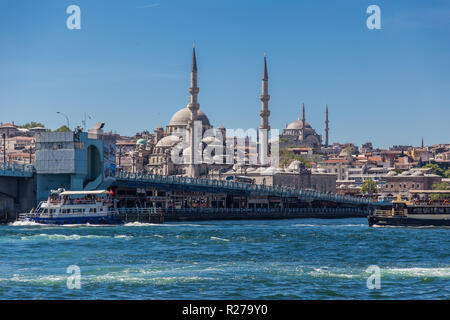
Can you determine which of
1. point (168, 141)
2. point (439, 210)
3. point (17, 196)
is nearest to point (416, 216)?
point (439, 210)

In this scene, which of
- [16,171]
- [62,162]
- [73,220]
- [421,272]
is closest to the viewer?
[421,272]

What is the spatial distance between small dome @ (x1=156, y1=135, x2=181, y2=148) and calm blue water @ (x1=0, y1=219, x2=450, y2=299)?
365ft

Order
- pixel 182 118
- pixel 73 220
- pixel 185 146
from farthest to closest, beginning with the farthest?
pixel 182 118, pixel 185 146, pixel 73 220

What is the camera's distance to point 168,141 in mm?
177000

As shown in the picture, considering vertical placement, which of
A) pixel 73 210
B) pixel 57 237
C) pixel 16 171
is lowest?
pixel 57 237

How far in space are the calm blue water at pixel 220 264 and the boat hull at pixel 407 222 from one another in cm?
1158

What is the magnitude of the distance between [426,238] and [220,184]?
173 feet

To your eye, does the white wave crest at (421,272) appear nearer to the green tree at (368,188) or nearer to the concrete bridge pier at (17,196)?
the concrete bridge pier at (17,196)

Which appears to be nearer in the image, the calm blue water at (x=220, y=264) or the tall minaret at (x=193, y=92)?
the calm blue water at (x=220, y=264)

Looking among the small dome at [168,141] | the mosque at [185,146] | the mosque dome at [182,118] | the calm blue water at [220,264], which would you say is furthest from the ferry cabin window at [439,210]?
the mosque dome at [182,118]

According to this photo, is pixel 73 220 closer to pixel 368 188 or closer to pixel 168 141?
pixel 368 188

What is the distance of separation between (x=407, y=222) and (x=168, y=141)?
346 feet

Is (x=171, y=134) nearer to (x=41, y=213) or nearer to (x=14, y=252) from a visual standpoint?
(x=41, y=213)

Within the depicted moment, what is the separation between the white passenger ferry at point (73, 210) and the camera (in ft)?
238
